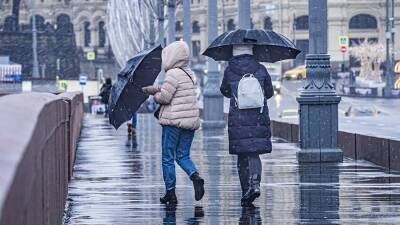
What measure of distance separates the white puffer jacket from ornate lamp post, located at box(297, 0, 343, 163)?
6.22 m

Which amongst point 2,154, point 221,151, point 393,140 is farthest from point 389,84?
point 2,154

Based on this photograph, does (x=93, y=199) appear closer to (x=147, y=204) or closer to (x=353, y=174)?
(x=147, y=204)

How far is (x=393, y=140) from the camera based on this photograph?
1664cm

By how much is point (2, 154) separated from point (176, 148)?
28.7 feet

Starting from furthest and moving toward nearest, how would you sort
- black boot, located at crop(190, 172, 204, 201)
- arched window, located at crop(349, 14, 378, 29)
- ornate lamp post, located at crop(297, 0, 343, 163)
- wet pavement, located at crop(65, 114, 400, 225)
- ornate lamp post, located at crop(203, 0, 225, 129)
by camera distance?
arched window, located at crop(349, 14, 378, 29)
ornate lamp post, located at crop(203, 0, 225, 129)
ornate lamp post, located at crop(297, 0, 343, 163)
black boot, located at crop(190, 172, 204, 201)
wet pavement, located at crop(65, 114, 400, 225)

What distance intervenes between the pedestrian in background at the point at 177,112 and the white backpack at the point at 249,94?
47 cm

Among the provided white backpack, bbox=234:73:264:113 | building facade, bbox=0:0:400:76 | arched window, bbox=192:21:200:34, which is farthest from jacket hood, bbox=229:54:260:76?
arched window, bbox=192:21:200:34

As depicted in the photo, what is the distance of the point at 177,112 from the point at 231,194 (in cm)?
174

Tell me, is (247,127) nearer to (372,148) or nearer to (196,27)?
(372,148)

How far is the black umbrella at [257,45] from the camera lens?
12391mm

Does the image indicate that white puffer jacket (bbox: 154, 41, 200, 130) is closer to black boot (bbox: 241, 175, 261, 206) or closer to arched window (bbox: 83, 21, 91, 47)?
black boot (bbox: 241, 175, 261, 206)

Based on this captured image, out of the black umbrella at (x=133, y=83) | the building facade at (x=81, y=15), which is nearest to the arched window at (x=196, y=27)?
the building facade at (x=81, y=15)

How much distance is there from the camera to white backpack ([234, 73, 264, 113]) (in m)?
11.6

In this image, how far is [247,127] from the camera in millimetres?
11578
